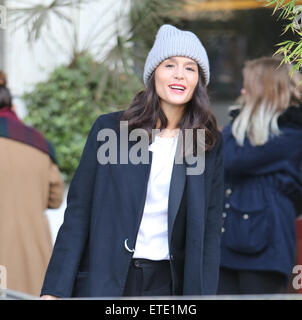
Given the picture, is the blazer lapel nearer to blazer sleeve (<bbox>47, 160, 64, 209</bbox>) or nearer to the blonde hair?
the blonde hair

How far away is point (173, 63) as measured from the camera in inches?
116

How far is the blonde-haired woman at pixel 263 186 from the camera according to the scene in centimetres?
390

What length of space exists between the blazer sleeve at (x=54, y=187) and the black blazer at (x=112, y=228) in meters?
1.14

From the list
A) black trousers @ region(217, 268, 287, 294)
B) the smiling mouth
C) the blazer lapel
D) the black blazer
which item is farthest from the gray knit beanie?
black trousers @ region(217, 268, 287, 294)

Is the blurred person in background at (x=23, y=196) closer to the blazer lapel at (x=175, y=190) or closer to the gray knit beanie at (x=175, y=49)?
the gray knit beanie at (x=175, y=49)

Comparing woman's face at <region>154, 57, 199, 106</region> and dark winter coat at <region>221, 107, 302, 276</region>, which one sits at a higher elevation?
woman's face at <region>154, 57, 199, 106</region>

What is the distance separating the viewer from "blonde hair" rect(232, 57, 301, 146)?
12.9 feet

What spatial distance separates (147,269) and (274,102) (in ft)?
5.11

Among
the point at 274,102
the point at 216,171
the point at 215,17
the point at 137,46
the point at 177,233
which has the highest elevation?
the point at 215,17

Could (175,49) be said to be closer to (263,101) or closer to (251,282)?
(263,101)

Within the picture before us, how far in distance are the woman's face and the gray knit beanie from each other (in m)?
0.02
